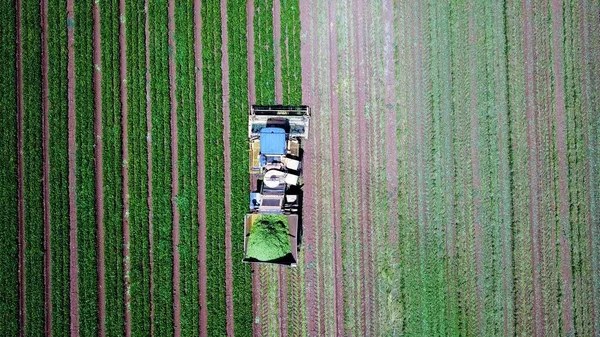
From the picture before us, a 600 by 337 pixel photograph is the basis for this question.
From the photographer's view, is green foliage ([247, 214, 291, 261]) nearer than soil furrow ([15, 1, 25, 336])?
Yes

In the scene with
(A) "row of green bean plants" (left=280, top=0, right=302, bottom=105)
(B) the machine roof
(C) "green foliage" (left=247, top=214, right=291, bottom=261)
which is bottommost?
(C) "green foliage" (left=247, top=214, right=291, bottom=261)

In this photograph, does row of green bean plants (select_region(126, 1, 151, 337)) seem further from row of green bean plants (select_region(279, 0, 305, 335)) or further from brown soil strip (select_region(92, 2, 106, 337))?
row of green bean plants (select_region(279, 0, 305, 335))

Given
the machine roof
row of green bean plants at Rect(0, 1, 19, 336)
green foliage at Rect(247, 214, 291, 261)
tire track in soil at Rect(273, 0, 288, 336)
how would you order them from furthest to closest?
row of green bean plants at Rect(0, 1, 19, 336) < tire track in soil at Rect(273, 0, 288, 336) < the machine roof < green foliage at Rect(247, 214, 291, 261)

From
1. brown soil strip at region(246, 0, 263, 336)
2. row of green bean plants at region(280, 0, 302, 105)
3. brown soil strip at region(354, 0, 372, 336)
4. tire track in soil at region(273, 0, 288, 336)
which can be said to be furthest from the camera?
row of green bean plants at region(280, 0, 302, 105)

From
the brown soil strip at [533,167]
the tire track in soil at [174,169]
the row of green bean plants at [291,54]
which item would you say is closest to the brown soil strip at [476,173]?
the brown soil strip at [533,167]

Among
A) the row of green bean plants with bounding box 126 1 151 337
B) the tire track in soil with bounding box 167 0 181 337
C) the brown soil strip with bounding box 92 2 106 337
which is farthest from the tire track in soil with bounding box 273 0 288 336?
the brown soil strip with bounding box 92 2 106 337

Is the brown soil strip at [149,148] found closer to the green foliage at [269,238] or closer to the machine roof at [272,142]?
the green foliage at [269,238]
